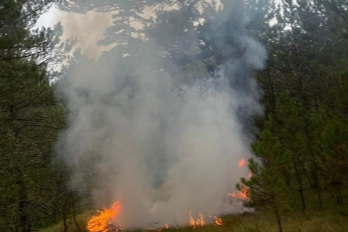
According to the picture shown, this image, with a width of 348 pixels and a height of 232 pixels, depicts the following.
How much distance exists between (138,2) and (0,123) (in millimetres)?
10287

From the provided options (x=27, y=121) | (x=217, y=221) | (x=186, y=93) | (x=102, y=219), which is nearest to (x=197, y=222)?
(x=217, y=221)

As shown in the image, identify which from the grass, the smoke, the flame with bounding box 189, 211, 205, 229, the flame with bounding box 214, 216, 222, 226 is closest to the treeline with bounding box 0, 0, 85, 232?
the smoke

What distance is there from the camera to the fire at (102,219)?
13.8 m

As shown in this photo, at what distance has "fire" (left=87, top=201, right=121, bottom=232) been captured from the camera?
13.8 metres

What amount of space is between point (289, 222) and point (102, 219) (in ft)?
21.8

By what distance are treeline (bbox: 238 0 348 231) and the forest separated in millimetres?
53

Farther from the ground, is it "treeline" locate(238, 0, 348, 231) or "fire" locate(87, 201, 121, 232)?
"treeline" locate(238, 0, 348, 231)

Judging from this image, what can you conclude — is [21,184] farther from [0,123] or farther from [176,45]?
[176,45]

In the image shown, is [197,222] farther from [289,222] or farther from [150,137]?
[150,137]

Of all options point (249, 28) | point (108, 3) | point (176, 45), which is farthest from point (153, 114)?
point (249, 28)

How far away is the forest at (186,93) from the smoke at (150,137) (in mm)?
91

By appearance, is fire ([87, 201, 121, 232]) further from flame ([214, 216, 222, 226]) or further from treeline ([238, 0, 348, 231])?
treeline ([238, 0, 348, 231])

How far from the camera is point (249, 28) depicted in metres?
19.4

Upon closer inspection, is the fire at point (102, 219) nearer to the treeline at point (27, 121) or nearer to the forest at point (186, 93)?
the forest at point (186, 93)
